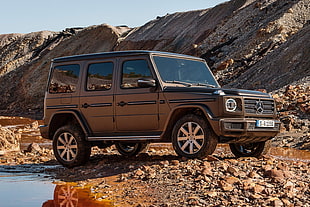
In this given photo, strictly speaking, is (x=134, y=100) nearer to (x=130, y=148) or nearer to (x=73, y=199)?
(x=130, y=148)

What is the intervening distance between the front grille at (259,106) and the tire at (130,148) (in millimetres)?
3282

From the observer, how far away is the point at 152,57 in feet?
32.7

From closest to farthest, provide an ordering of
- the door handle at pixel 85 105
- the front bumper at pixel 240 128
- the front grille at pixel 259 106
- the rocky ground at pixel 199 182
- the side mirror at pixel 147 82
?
1. the rocky ground at pixel 199 182
2. the front bumper at pixel 240 128
3. the front grille at pixel 259 106
4. the side mirror at pixel 147 82
5. the door handle at pixel 85 105

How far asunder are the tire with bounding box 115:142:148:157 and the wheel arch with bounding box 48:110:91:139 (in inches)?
55.6

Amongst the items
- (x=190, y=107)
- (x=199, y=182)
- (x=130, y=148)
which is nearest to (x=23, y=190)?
(x=199, y=182)

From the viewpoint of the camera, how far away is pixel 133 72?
10.1 meters

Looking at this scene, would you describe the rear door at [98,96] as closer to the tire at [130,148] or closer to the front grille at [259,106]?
the tire at [130,148]


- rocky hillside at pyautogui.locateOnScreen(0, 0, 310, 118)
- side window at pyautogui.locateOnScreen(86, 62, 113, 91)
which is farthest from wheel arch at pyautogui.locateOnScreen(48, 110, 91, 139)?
rocky hillside at pyautogui.locateOnScreen(0, 0, 310, 118)

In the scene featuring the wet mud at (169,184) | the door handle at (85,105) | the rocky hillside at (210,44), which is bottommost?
the wet mud at (169,184)

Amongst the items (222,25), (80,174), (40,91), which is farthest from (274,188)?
(40,91)

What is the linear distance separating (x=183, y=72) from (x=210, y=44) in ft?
110

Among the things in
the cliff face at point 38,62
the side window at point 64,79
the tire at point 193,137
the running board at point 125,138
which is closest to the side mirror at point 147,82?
the tire at point 193,137

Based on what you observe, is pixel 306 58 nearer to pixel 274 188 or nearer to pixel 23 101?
pixel 274 188

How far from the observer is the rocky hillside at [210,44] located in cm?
3048
